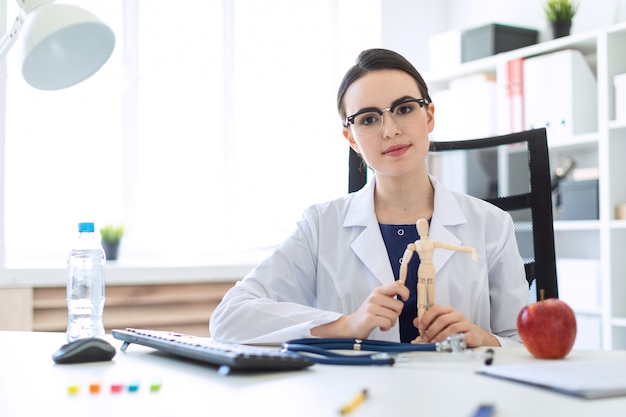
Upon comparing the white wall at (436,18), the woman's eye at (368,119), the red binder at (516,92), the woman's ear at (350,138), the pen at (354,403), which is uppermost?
the white wall at (436,18)

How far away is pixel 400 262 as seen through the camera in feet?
5.37

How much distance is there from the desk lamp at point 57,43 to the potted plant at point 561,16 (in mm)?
2568

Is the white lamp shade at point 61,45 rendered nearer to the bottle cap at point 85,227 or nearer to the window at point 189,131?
the bottle cap at point 85,227

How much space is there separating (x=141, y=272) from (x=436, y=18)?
2348 mm

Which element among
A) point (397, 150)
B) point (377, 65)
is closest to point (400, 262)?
point (397, 150)

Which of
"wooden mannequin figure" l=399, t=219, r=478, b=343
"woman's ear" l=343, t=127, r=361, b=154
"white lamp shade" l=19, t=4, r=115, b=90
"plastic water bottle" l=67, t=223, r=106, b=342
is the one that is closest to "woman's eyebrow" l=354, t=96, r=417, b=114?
"woman's ear" l=343, t=127, r=361, b=154

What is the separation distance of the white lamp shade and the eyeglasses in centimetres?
58

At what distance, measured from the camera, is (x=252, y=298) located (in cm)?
152

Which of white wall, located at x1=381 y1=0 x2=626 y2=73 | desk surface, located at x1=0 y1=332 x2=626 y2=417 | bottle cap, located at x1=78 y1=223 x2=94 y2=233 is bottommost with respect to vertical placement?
desk surface, located at x1=0 y1=332 x2=626 y2=417

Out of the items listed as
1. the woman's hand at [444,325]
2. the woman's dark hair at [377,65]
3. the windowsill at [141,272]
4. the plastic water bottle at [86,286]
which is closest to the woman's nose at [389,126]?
the woman's dark hair at [377,65]

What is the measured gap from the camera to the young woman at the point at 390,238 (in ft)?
5.24

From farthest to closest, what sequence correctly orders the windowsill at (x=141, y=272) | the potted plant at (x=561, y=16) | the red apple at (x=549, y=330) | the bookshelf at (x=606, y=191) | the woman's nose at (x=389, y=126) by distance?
the potted plant at (x=561, y=16) < the bookshelf at (x=606, y=191) < the windowsill at (x=141, y=272) < the woman's nose at (x=389, y=126) < the red apple at (x=549, y=330)

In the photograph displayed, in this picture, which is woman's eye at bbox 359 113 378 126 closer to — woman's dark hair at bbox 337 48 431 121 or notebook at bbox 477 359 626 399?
woman's dark hair at bbox 337 48 431 121

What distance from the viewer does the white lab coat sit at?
1599mm
